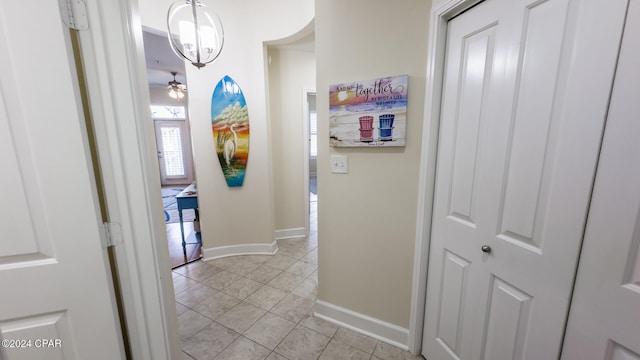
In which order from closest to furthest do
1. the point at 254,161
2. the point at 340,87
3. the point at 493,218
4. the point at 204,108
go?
the point at 493,218, the point at 340,87, the point at 204,108, the point at 254,161

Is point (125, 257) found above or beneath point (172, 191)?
above

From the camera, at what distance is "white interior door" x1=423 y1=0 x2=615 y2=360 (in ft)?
2.50

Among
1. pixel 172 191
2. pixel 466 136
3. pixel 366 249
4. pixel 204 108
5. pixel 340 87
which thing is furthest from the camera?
pixel 172 191

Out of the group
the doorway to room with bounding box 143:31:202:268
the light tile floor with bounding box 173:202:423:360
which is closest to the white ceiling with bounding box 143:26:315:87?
the doorway to room with bounding box 143:31:202:268

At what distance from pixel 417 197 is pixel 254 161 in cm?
199

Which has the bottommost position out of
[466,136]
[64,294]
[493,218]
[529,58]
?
[64,294]

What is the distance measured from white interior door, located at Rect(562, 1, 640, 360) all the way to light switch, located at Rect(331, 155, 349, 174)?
45.1 inches

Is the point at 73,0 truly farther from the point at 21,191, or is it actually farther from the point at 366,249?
the point at 366,249

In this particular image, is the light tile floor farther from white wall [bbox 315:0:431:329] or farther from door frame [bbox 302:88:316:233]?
door frame [bbox 302:88:316:233]

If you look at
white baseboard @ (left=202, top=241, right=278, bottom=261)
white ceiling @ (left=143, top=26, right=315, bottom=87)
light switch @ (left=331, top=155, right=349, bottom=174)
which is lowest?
white baseboard @ (left=202, top=241, right=278, bottom=261)

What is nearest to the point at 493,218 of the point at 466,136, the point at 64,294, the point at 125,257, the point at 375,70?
the point at 466,136

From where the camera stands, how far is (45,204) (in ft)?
2.55

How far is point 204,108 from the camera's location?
8.61ft

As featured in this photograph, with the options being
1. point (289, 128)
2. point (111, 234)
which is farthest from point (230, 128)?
point (111, 234)
